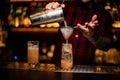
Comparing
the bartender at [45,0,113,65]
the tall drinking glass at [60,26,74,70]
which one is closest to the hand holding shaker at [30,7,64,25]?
the tall drinking glass at [60,26,74,70]

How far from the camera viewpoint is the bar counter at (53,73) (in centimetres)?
182

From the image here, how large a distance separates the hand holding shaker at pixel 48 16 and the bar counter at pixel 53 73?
36 cm

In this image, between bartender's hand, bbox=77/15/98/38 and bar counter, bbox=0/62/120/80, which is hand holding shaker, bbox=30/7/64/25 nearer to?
bartender's hand, bbox=77/15/98/38

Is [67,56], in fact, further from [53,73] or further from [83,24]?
[83,24]

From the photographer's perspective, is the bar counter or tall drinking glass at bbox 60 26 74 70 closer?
the bar counter

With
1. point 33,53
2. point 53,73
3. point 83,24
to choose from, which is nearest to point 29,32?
point 83,24

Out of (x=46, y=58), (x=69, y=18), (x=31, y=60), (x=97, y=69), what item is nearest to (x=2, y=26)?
(x=46, y=58)

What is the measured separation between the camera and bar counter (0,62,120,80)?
1.82 metres

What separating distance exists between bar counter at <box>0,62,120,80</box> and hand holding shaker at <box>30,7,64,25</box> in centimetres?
36

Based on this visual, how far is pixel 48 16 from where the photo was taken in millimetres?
1996

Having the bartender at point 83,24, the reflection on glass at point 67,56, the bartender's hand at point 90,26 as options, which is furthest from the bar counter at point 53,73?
the bartender at point 83,24

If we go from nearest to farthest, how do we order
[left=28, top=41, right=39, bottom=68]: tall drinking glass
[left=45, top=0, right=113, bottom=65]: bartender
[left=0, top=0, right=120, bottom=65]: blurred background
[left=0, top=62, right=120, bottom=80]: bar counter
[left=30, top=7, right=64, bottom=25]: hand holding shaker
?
[left=0, top=62, right=120, bottom=80]: bar counter, [left=30, top=7, right=64, bottom=25]: hand holding shaker, [left=28, top=41, right=39, bottom=68]: tall drinking glass, [left=45, top=0, right=113, bottom=65]: bartender, [left=0, top=0, right=120, bottom=65]: blurred background

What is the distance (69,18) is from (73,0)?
2.99ft

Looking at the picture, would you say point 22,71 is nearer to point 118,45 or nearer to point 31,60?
point 31,60
